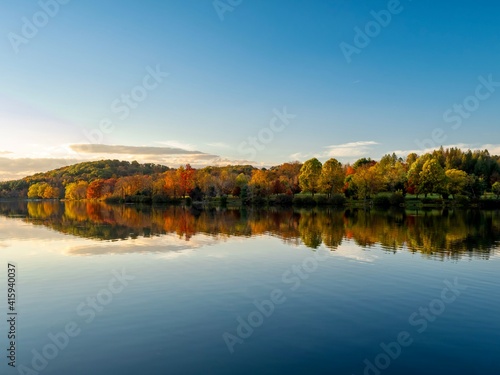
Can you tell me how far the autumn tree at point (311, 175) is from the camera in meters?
108

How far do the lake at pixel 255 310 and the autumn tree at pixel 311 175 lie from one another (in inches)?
2990

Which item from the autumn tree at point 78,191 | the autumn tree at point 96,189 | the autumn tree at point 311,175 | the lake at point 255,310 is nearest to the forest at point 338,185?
the autumn tree at point 311,175

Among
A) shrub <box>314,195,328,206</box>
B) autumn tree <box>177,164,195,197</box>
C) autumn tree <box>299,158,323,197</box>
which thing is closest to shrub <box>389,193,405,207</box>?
shrub <box>314,195,328,206</box>

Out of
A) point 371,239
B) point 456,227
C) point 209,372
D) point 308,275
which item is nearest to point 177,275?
point 308,275

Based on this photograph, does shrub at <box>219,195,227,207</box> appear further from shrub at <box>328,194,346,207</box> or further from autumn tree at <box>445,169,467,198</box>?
autumn tree at <box>445,169,467,198</box>

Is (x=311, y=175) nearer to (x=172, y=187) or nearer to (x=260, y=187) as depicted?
(x=260, y=187)

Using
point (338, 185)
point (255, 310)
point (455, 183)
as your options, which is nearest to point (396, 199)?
point (338, 185)

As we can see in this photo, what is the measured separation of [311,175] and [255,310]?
307ft

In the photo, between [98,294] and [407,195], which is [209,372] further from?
[407,195]

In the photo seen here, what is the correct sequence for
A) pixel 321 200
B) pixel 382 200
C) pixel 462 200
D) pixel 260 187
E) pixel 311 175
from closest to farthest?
pixel 462 200, pixel 382 200, pixel 321 200, pixel 311 175, pixel 260 187

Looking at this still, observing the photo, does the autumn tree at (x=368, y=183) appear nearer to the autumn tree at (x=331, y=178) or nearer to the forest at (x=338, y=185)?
the forest at (x=338, y=185)

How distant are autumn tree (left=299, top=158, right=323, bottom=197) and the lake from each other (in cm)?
7594

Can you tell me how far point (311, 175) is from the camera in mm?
107938

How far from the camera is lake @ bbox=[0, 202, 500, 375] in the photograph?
462 inches
